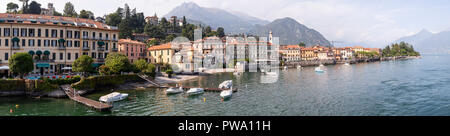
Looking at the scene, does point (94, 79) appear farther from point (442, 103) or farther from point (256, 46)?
point (256, 46)

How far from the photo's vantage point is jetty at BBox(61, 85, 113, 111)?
32.5m

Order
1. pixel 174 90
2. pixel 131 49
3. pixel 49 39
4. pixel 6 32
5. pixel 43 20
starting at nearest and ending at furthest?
1. pixel 174 90
2. pixel 6 32
3. pixel 49 39
4. pixel 43 20
5. pixel 131 49

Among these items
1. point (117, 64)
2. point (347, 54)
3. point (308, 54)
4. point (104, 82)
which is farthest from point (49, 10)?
point (347, 54)

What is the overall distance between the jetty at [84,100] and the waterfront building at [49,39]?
48.4 feet

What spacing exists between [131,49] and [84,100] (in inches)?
1722

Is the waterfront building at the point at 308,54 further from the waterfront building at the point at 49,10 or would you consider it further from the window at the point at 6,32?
the window at the point at 6,32

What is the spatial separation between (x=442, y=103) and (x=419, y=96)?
16.7 feet

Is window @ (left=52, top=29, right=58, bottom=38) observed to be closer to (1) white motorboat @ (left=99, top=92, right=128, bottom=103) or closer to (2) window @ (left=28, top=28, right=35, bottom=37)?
(2) window @ (left=28, top=28, right=35, bottom=37)

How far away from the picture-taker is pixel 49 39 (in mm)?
51719

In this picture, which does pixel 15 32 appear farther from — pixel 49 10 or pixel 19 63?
pixel 49 10

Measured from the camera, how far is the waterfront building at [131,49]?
248 ft

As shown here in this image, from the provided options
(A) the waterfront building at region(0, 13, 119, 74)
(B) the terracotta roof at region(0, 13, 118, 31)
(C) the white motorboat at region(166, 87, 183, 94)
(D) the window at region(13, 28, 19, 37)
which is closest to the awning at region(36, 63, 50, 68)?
(A) the waterfront building at region(0, 13, 119, 74)

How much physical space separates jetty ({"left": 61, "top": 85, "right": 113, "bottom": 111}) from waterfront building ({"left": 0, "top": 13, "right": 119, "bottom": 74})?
14750 millimetres

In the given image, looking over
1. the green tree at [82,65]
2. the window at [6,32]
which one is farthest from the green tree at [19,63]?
the window at [6,32]
